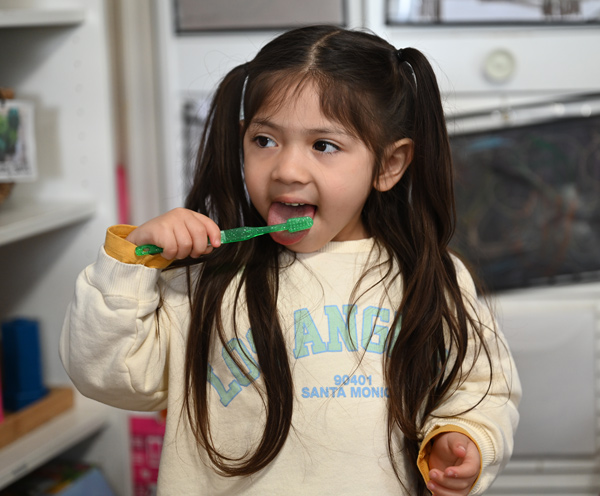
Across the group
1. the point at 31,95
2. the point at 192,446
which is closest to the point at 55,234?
the point at 31,95

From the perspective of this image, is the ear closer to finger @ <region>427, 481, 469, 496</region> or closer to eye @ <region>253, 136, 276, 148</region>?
eye @ <region>253, 136, 276, 148</region>

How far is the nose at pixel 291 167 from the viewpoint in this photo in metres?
0.76

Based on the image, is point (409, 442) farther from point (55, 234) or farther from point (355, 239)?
point (55, 234)

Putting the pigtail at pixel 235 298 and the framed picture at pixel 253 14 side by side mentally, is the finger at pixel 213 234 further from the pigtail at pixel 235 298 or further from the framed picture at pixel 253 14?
the framed picture at pixel 253 14

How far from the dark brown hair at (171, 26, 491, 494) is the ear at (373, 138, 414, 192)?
0.01 metres

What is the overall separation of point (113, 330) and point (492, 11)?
40.4 inches

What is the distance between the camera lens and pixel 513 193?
4.80 ft

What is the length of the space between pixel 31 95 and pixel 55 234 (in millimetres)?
252

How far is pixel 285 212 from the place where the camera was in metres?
0.80

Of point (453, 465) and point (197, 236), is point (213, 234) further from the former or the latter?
point (453, 465)

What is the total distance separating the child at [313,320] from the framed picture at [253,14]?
0.56m

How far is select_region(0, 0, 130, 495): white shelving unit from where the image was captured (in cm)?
121

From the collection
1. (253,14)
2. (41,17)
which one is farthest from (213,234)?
(253,14)

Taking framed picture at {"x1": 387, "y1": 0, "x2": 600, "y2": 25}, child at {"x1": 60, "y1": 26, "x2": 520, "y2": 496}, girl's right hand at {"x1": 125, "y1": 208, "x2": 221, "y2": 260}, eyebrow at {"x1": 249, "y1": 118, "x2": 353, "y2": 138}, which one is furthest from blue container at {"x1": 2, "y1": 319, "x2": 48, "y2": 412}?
framed picture at {"x1": 387, "y1": 0, "x2": 600, "y2": 25}
